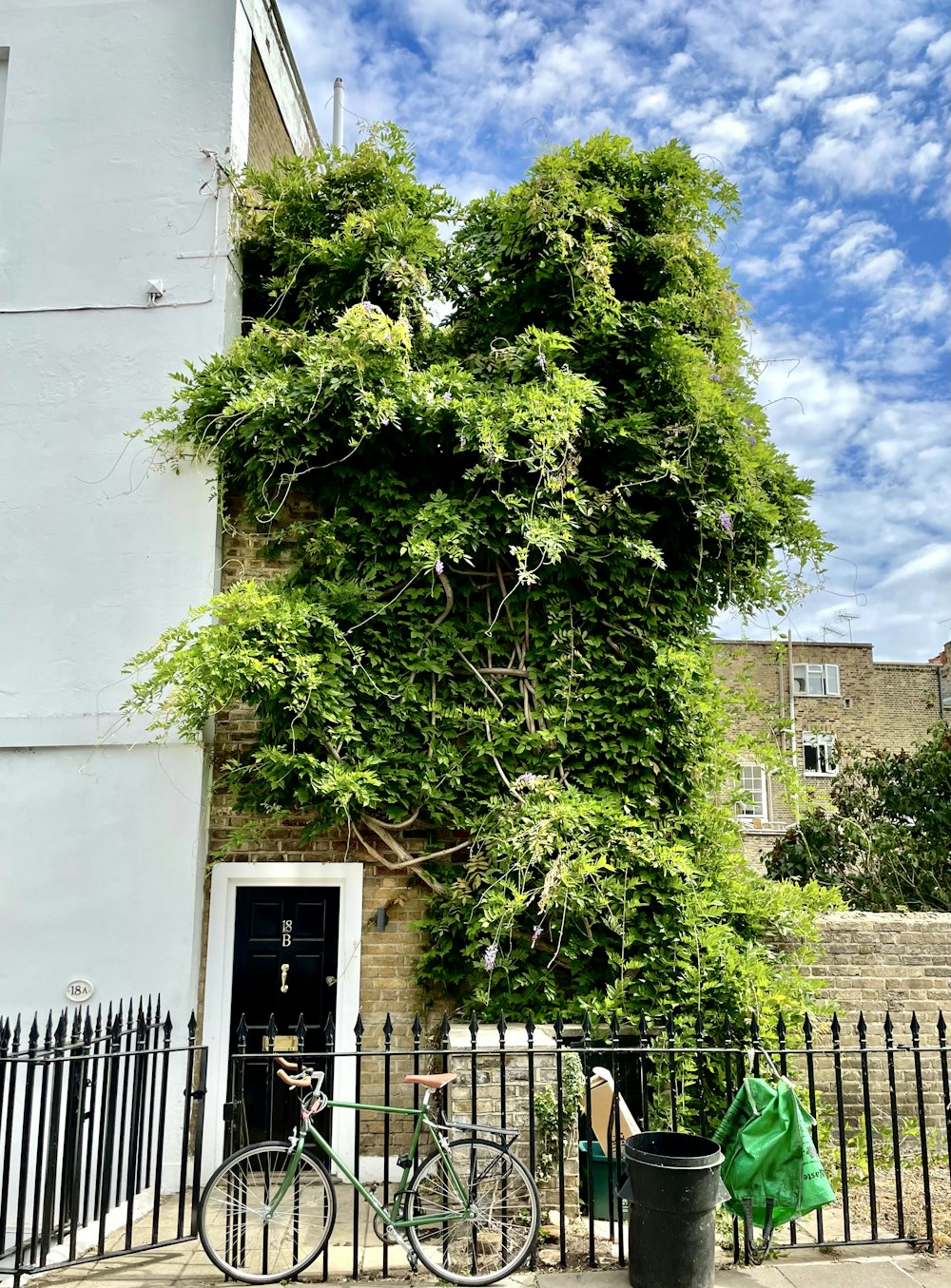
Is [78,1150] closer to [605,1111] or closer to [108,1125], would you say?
[108,1125]

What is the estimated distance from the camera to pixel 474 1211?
4773 millimetres

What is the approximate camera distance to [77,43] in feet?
28.6

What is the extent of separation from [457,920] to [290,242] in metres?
5.95

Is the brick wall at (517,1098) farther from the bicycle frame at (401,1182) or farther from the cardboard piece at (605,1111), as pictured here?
the bicycle frame at (401,1182)

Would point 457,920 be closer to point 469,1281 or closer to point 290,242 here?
point 469,1281

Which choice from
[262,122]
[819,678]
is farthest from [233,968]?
[819,678]

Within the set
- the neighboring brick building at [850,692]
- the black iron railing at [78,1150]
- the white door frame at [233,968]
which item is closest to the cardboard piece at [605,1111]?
the black iron railing at [78,1150]

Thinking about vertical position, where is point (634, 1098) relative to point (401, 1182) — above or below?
below

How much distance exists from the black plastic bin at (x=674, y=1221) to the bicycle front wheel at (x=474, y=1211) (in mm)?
576

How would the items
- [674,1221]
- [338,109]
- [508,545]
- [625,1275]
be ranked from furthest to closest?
[338,109] → [508,545] → [625,1275] → [674,1221]

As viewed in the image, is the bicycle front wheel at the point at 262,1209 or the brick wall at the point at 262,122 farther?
the brick wall at the point at 262,122

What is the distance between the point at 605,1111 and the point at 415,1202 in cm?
122

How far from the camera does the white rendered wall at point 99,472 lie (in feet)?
24.3

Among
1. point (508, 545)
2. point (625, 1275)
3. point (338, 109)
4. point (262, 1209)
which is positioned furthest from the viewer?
point (338, 109)
